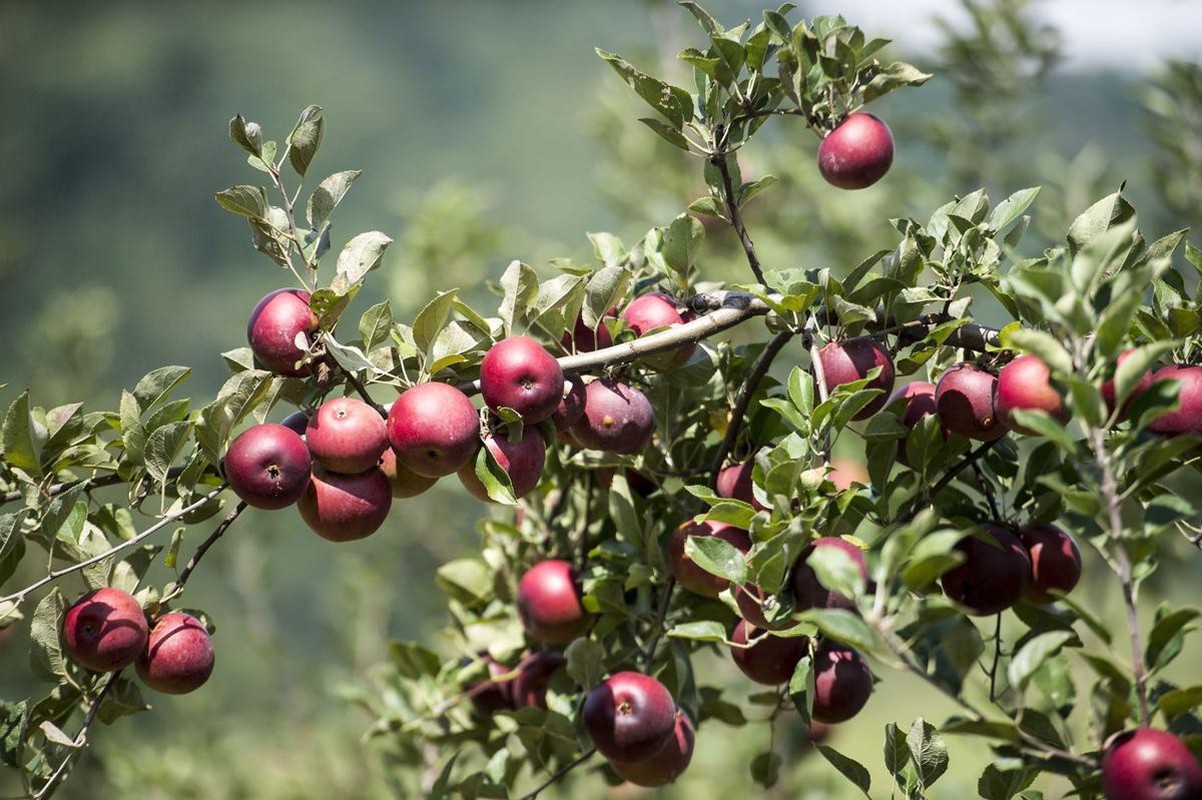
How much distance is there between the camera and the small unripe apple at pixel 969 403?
1233 millimetres

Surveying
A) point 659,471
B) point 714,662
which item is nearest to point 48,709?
point 659,471

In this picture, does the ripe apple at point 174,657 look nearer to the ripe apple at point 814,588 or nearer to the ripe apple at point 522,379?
the ripe apple at point 522,379

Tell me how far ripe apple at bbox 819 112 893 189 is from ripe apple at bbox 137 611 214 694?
3.33 feet

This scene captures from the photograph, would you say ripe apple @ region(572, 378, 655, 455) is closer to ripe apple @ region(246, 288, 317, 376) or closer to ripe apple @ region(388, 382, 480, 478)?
ripe apple @ region(388, 382, 480, 478)

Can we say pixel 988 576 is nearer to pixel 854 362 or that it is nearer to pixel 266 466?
pixel 854 362

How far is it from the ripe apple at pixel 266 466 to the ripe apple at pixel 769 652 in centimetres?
56

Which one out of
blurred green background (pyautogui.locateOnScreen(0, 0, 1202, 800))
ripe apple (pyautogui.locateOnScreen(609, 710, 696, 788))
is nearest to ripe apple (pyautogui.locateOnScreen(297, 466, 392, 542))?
ripe apple (pyautogui.locateOnScreen(609, 710, 696, 788))

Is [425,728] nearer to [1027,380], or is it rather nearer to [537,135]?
[1027,380]

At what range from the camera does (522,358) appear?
1213mm

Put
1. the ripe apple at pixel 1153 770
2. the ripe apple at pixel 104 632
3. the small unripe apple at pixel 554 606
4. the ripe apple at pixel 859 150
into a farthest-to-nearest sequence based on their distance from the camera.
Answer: the small unripe apple at pixel 554 606
the ripe apple at pixel 859 150
the ripe apple at pixel 104 632
the ripe apple at pixel 1153 770

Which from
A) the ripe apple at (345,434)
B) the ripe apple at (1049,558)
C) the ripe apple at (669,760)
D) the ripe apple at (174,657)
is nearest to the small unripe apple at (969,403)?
the ripe apple at (1049,558)

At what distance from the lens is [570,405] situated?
1.34 meters

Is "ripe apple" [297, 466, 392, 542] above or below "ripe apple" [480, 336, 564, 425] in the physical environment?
below

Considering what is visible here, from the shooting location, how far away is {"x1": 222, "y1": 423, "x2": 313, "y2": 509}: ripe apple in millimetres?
1183
